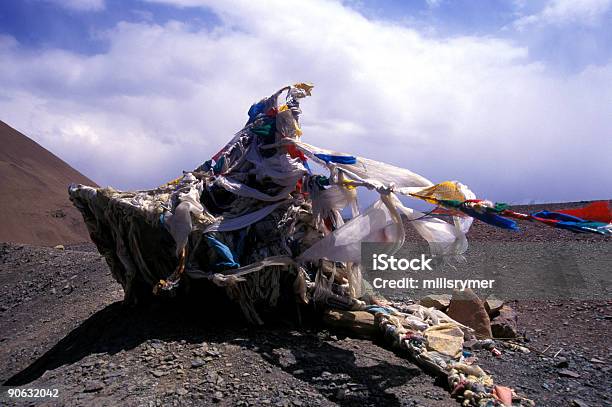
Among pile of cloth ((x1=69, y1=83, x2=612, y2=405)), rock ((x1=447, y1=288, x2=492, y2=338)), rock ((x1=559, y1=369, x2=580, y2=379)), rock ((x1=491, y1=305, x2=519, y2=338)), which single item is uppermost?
pile of cloth ((x1=69, y1=83, x2=612, y2=405))

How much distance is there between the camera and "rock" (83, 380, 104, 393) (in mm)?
3938

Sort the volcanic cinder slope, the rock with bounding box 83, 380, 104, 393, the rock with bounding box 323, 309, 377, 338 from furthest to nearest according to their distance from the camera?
1. the volcanic cinder slope
2. the rock with bounding box 323, 309, 377, 338
3. the rock with bounding box 83, 380, 104, 393

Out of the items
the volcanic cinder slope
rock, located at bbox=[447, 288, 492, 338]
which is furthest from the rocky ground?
the volcanic cinder slope

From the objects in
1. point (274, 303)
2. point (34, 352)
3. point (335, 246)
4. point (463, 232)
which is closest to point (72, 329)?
point (34, 352)

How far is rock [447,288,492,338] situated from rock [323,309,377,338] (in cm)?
128

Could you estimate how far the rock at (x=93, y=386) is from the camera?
3938 mm

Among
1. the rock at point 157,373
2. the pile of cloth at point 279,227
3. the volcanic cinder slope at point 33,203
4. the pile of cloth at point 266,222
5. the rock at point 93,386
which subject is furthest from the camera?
the volcanic cinder slope at point 33,203

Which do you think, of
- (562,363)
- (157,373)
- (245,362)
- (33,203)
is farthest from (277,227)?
(33,203)

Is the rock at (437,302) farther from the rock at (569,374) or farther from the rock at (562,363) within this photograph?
the rock at (569,374)

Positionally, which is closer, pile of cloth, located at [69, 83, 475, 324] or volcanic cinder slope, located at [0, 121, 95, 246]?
pile of cloth, located at [69, 83, 475, 324]

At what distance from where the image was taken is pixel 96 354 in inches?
180

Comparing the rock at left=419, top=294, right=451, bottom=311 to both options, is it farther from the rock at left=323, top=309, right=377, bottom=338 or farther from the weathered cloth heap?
the rock at left=323, top=309, right=377, bottom=338

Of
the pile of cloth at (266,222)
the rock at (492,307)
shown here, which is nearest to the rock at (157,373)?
the pile of cloth at (266,222)

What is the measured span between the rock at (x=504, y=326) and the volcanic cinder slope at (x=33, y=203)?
52.5 feet
